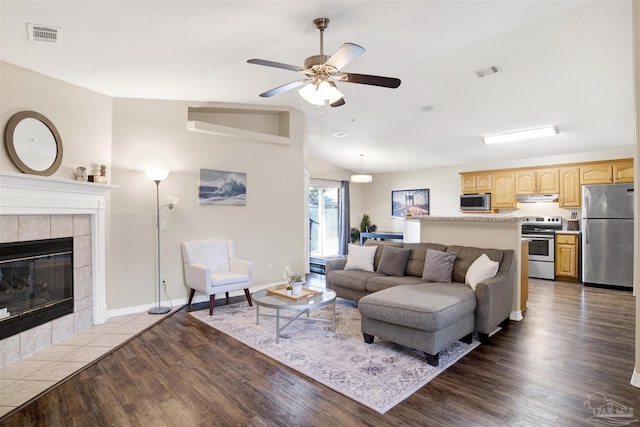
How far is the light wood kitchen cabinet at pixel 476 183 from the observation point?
7.21 metres

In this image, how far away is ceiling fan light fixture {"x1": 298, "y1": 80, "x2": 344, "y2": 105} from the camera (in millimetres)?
2576

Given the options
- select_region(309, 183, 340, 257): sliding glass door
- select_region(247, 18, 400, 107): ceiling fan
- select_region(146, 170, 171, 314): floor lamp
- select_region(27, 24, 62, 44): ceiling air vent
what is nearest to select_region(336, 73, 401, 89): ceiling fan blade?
select_region(247, 18, 400, 107): ceiling fan

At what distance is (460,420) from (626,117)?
202 inches

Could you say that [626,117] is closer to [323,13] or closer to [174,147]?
[323,13]

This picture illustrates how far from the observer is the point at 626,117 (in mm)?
4656

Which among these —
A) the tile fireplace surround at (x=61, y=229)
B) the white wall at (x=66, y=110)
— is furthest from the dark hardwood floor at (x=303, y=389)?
the white wall at (x=66, y=110)

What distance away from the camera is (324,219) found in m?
9.20

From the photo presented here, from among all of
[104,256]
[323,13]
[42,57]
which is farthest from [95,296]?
[323,13]

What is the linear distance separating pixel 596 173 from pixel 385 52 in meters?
4.98

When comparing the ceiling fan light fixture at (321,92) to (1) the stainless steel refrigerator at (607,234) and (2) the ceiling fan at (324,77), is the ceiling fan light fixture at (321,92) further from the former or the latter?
(1) the stainless steel refrigerator at (607,234)

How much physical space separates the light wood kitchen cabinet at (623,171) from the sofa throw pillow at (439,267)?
13.7 feet

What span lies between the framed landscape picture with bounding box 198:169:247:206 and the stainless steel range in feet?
17.2

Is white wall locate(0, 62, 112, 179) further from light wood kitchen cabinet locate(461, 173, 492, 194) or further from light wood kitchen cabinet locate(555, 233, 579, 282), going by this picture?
light wood kitchen cabinet locate(555, 233, 579, 282)

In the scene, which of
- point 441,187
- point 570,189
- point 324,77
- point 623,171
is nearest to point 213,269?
point 324,77
